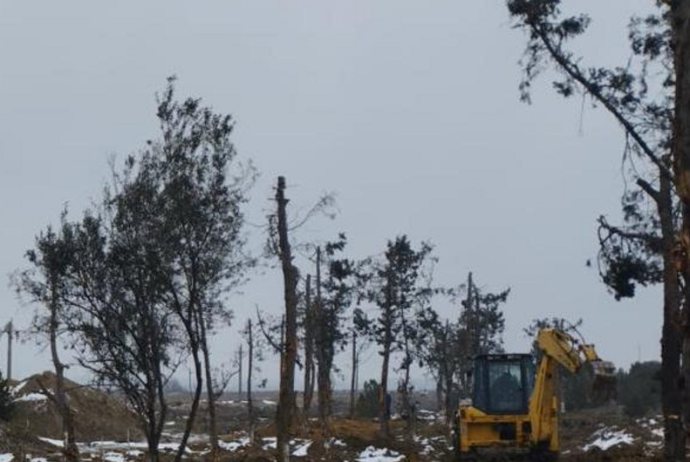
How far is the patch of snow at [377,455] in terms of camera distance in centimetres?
4025

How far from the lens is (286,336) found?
90.9 feet

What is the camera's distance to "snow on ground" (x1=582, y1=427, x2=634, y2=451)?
4064 cm

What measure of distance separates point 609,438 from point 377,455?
27.6 ft

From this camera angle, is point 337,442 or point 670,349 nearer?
point 670,349

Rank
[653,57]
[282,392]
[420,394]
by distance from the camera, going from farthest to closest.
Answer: [420,394] < [282,392] < [653,57]

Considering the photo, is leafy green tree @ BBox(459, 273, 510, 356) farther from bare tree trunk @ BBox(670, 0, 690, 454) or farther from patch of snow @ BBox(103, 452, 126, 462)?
bare tree trunk @ BBox(670, 0, 690, 454)

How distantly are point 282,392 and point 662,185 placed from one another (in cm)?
997

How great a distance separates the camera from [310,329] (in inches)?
1706

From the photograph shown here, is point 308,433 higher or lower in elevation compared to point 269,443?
higher

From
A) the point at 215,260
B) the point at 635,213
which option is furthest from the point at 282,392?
the point at 635,213

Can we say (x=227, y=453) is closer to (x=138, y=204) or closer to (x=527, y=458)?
(x=527, y=458)

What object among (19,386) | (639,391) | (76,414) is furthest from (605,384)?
(19,386)

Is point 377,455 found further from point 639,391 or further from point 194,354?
point 639,391

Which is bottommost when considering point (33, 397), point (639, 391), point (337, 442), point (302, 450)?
point (302, 450)
